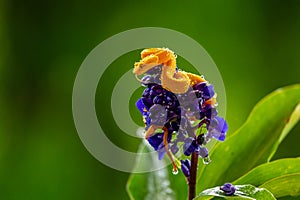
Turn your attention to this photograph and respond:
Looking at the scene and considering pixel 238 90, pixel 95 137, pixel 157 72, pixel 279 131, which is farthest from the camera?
pixel 238 90

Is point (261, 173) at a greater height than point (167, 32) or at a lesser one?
lesser

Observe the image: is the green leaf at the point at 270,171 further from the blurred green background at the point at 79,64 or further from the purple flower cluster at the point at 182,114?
the blurred green background at the point at 79,64

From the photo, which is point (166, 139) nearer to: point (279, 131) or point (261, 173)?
point (261, 173)

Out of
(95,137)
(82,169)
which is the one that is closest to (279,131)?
(95,137)

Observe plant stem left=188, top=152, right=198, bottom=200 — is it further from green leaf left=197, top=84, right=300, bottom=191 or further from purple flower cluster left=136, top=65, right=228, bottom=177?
green leaf left=197, top=84, right=300, bottom=191

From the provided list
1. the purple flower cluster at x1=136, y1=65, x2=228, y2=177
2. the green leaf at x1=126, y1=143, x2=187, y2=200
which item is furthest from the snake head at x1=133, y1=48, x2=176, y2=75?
the green leaf at x1=126, y1=143, x2=187, y2=200

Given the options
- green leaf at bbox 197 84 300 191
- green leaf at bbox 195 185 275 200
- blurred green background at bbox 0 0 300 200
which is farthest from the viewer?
blurred green background at bbox 0 0 300 200

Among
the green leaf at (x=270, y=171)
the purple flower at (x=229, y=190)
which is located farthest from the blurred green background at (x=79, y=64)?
the purple flower at (x=229, y=190)

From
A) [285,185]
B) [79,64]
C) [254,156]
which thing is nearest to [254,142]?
[254,156]
